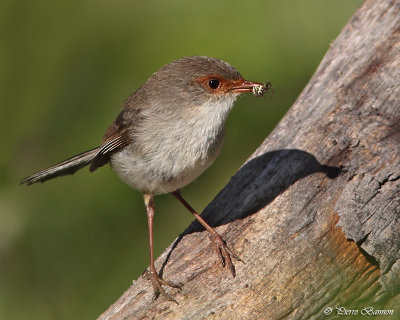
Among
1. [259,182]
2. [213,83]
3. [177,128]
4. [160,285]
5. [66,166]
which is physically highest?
[66,166]

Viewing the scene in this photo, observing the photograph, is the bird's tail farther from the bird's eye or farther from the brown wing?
the bird's eye

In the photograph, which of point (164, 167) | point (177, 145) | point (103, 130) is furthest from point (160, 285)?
point (103, 130)

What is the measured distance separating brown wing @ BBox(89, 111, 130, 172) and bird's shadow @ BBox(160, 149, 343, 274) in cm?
95

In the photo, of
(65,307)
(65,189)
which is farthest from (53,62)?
(65,307)

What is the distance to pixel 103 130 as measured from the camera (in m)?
6.66

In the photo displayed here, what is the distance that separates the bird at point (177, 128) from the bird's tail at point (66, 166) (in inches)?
10.2

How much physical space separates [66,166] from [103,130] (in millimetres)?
1142

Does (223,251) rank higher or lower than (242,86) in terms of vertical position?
lower

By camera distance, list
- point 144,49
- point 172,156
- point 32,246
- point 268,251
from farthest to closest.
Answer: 1. point 144,49
2. point 32,246
3. point 172,156
4. point 268,251

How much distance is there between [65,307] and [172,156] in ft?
7.18

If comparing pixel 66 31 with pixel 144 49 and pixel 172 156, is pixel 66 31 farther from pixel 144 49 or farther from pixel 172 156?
pixel 172 156

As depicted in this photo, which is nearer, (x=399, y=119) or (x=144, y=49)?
(x=399, y=119)

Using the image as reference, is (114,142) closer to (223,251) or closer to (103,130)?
(103,130)

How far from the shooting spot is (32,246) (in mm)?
6543
